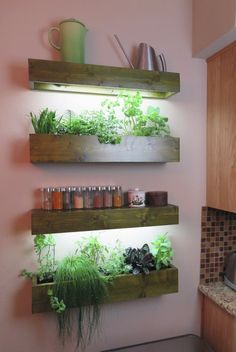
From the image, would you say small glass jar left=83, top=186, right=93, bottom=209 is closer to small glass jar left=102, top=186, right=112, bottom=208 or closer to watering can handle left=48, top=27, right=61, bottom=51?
small glass jar left=102, top=186, right=112, bottom=208

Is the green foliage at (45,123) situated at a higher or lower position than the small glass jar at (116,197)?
higher

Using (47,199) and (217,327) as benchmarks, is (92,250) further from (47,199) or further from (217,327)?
(217,327)

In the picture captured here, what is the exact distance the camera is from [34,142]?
1.18 m

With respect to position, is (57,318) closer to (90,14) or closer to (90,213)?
(90,213)

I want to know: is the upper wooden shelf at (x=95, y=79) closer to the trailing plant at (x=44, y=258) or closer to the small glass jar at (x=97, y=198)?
the small glass jar at (x=97, y=198)

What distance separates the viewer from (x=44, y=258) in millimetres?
1331

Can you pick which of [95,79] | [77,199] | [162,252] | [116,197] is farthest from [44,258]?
[95,79]

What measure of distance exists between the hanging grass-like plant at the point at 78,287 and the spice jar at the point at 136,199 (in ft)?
1.18

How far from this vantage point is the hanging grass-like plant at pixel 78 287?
1.22 meters

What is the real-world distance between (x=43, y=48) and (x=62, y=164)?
1.91ft

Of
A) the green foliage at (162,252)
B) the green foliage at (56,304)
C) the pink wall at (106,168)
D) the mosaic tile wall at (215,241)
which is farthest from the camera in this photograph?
the mosaic tile wall at (215,241)

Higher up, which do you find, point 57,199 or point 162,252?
point 57,199

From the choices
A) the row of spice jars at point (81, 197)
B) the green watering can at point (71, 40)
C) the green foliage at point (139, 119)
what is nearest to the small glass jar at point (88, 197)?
the row of spice jars at point (81, 197)

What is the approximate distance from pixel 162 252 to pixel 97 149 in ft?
2.10
